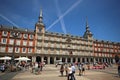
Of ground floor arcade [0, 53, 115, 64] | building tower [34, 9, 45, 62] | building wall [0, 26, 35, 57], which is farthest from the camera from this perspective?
building tower [34, 9, 45, 62]

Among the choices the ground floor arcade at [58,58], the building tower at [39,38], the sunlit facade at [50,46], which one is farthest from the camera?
the building tower at [39,38]

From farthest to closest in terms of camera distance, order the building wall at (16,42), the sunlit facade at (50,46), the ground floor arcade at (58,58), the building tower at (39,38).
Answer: the building tower at (39,38) < the ground floor arcade at (58,58) < the sunlit facade at (50,46) < the building wall at (16,42)

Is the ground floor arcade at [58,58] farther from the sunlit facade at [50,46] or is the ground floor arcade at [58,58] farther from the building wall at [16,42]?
the building wall at [16,42]

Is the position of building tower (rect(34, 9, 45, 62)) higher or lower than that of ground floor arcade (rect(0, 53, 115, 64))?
higher

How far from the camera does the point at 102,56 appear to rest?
2336 inches

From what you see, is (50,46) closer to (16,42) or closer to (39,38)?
(39,38)

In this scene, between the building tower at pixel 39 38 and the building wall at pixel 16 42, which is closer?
the building wall at pixel 16 42

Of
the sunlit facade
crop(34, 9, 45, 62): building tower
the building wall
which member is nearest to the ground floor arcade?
the sunlit facade

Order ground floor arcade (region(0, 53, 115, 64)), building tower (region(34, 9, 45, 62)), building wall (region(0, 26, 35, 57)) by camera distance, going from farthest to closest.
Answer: building tower (region(34, 9, 45, 62)), ground floor arcade (region(0, 53, 115, 64)), building wall (region(0, 26, 35, 57))

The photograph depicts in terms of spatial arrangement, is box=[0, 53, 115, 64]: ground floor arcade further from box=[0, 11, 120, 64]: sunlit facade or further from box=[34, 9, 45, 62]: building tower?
box=[34, 9, 45, 62]: building tower

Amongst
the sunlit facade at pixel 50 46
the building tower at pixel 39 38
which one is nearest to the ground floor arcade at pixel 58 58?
the sunlit facade at pixel 50 46

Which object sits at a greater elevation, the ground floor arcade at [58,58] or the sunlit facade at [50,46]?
the sunlit facade at [50,46]

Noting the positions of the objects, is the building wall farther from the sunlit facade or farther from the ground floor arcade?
the ground floor arcade

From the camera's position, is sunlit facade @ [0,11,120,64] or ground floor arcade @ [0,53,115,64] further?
ground floor arcade @ [0,53,115,64]
